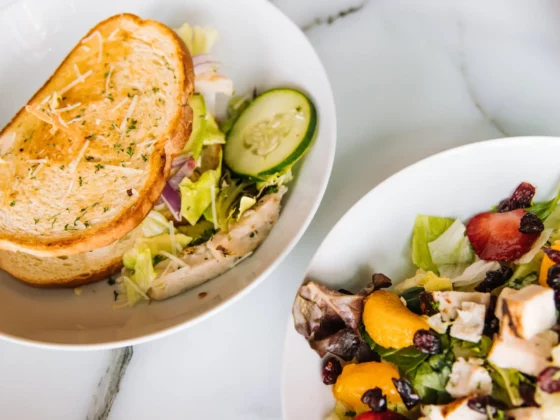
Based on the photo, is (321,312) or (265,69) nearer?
(321,312)

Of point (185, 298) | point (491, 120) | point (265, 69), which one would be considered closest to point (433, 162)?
point (491, 120)

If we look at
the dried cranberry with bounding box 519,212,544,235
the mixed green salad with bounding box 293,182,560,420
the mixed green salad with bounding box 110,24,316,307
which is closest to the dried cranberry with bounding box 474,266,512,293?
the mixed green salad with bounding box 293,182,560,420

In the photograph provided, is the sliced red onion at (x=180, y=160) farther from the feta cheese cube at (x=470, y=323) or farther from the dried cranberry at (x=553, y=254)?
Answer: the dried cranberry at (x=553, y=254)

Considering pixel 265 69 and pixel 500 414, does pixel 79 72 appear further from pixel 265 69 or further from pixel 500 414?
pixel 500 414

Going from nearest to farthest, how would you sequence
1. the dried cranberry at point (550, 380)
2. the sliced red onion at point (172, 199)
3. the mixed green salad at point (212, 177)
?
the dried cranberry at point (550, 380)
the mixed green salad at point (212, 177)
the sliced red onion at point (172, 199)

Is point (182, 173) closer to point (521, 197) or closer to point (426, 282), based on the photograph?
point (426, 282)

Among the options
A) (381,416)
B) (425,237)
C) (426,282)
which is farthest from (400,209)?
(381,416)

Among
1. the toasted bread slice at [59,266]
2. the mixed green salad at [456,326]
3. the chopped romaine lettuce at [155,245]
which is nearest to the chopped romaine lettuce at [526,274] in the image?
the mixed green salad at [456,326]

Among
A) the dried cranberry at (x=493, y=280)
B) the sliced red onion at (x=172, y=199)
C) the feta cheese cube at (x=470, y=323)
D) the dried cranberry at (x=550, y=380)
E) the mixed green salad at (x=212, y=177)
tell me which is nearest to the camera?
the dried cranberry at (x=550, y=380)
